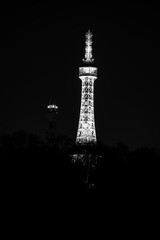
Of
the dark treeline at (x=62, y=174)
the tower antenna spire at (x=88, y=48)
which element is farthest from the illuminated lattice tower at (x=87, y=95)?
the dark treeline at (x=62, y=174)

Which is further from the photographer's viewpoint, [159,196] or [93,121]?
[93,121]

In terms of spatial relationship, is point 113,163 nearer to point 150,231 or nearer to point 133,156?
point 133,156

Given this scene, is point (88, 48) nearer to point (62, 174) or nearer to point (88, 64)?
point (88, 64)

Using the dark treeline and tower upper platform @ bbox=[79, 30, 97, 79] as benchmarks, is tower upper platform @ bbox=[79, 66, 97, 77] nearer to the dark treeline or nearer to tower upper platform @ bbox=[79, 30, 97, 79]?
tower upper platform @ bbox=[79, 30, 97, 79]

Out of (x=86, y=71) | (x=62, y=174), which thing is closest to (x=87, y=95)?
(x=86, y=71)

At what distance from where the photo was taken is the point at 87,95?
3366 inches

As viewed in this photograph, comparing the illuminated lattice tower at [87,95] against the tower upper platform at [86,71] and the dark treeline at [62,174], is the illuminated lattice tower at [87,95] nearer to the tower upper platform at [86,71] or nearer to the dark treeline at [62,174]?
the tower upper platform at [86,71]

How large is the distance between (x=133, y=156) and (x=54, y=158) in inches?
263

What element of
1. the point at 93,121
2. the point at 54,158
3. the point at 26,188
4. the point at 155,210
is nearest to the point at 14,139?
the point at 54,158

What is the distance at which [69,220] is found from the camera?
127ft

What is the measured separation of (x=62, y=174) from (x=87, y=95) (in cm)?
4383

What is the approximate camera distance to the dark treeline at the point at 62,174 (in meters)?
40.0

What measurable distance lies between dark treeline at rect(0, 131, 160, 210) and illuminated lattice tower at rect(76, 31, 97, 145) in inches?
1423

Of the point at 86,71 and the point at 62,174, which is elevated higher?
the point at 86,71
